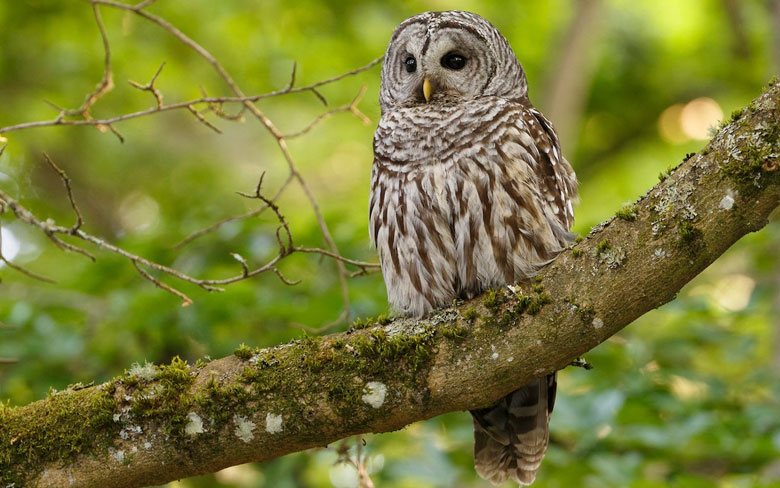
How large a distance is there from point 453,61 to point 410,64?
0.70 feet

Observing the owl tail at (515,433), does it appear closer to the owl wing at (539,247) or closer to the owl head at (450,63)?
the owl wing at (539,247)

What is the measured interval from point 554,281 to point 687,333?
6.57ft

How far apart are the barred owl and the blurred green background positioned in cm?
28

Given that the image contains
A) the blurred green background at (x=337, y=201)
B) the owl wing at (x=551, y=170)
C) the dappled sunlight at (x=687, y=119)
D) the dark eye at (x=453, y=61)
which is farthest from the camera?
the dappled sunlight at (x=687, y=119)

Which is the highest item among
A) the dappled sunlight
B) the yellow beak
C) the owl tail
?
the dappled sunlight

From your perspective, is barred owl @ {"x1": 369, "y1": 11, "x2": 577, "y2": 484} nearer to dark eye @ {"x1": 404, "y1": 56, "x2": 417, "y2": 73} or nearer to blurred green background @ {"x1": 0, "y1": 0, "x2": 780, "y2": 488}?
dark eye @ {"x1": 404, "y1": 56, "x2": 417, "y2": 73}

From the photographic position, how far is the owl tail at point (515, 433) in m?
3.74

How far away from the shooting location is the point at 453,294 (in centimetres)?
370

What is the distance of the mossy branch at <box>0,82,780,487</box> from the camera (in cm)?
254

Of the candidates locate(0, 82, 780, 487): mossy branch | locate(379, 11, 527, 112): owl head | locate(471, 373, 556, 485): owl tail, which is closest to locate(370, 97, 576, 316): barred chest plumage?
locate(379, 11, 527, 112): owl head

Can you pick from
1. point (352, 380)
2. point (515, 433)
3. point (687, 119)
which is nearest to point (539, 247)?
point (515, 433)

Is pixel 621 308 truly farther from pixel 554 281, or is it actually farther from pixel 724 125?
pixel 724 125

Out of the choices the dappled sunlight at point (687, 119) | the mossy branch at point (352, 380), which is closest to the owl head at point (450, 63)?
the mossy branch at point (352, 380)

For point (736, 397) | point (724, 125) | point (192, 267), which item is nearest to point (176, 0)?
point (192, 267)
